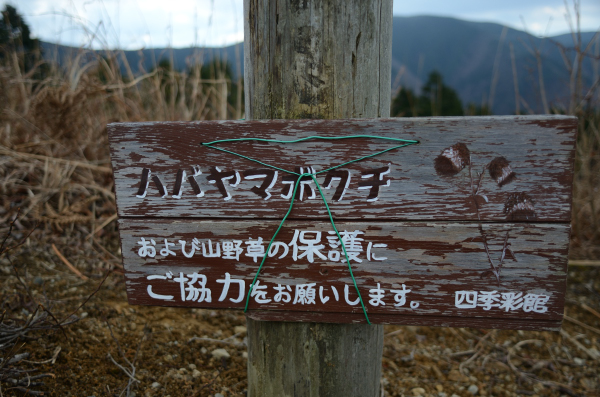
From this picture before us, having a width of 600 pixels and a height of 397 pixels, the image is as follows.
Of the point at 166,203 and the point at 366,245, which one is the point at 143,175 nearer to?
the point at 166,203

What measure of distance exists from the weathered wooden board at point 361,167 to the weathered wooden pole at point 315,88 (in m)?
0.12

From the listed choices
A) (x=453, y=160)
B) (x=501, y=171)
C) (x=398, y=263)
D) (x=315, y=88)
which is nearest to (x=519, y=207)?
(x=501, y=171)

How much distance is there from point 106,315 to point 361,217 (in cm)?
149

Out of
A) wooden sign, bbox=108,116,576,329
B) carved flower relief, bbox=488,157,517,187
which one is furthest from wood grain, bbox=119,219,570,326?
carved flower relief, bbox=488,157,517,187

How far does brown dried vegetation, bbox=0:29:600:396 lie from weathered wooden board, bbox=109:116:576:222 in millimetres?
102

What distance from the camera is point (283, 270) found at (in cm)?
117

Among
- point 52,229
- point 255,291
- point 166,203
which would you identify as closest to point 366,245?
point 255,291

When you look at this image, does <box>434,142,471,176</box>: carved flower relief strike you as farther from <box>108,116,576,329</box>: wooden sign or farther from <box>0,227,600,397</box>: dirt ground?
<box>0,227,600,397</box>: dirt ground

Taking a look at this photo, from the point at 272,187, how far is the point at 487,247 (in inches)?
24.3

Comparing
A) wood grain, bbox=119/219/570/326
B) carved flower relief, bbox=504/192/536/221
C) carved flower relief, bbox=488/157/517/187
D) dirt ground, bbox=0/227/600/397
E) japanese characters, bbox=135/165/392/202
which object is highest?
carved flower relief, bbox=488/157/517/187

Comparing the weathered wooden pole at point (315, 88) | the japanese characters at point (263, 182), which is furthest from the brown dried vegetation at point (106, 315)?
the weathered wooden pole at point (315, 88)

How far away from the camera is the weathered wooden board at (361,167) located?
41.5 inches

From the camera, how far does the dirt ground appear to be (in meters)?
1.58

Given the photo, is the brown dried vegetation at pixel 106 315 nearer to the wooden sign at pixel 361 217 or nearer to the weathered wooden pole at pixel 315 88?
the wooden sign at pixel 361 217
